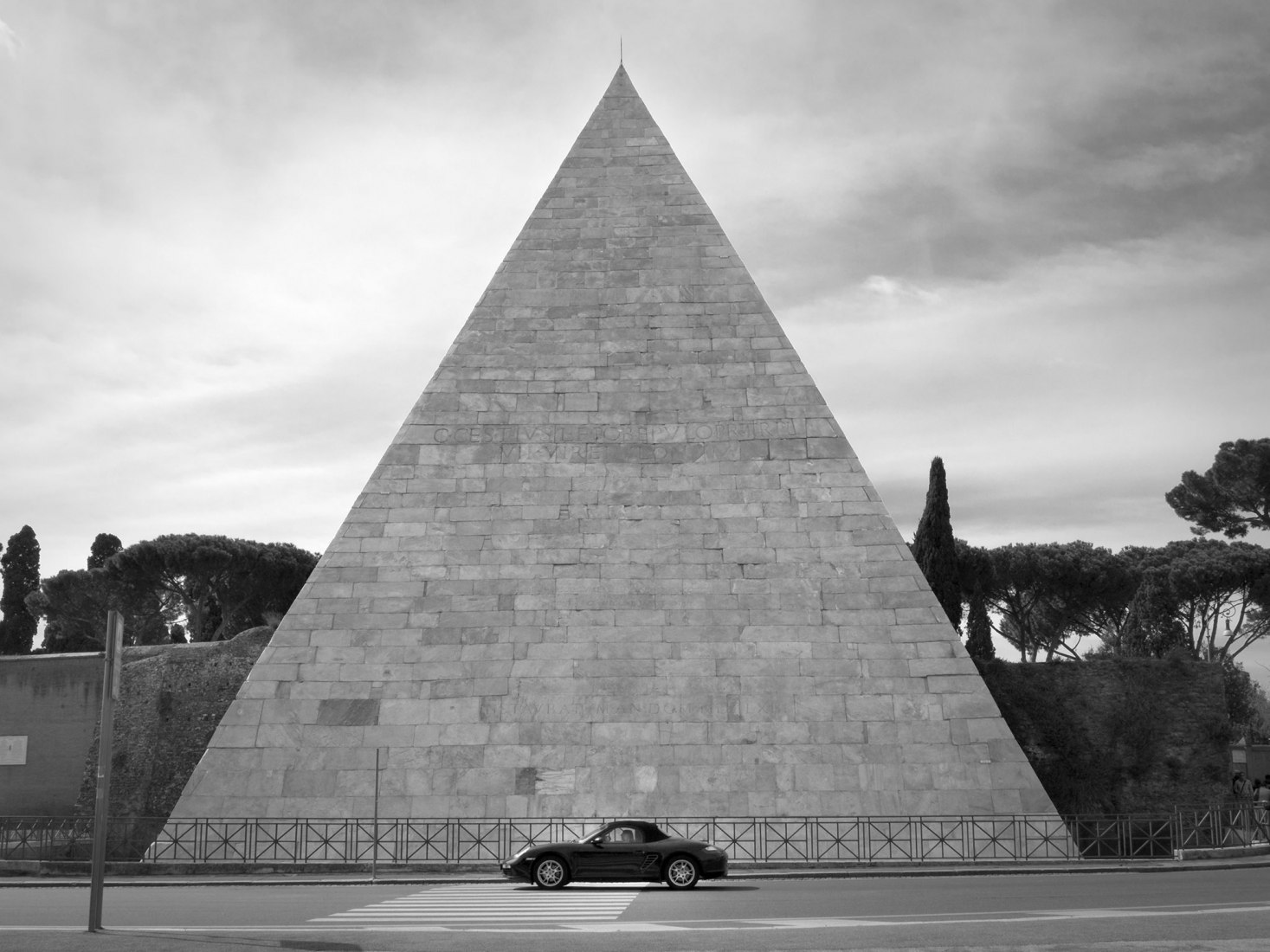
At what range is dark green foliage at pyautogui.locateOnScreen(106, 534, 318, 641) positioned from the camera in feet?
124

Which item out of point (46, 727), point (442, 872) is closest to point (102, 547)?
point (46, 727)

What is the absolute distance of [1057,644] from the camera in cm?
3862

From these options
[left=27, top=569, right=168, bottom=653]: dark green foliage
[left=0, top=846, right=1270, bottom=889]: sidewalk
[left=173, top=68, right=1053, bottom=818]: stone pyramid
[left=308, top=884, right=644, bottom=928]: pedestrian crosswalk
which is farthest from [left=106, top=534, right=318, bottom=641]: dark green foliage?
[left=308, top=884, right=644, bottom=928]: pedestrian crosswalk

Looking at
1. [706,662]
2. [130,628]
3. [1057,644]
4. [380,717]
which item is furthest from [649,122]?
[130,628]

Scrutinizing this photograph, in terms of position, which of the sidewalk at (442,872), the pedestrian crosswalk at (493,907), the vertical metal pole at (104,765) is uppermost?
the vertical metal pole at (104,765)

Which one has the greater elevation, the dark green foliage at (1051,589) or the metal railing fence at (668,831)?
the dark green foliage at (1051,589)

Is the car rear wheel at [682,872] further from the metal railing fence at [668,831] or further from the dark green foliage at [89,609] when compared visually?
the dark green foliage at [89,609]

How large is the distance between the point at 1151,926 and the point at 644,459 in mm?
10824

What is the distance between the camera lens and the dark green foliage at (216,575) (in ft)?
124

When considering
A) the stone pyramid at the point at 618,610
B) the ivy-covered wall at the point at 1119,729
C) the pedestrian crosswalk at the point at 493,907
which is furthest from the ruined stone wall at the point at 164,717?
the ivy-covered wall at the point at 1119,729

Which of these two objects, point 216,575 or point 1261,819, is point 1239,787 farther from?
point 216,575

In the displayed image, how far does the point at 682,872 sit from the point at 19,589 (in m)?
37.4

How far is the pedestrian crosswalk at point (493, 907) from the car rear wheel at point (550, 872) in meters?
0.11

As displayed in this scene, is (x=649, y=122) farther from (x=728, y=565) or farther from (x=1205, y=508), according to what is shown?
(x=1205, y=508)
